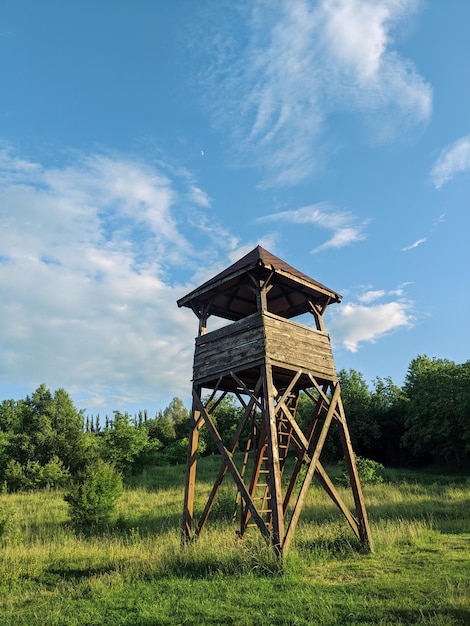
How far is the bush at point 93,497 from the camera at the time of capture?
17625 mm

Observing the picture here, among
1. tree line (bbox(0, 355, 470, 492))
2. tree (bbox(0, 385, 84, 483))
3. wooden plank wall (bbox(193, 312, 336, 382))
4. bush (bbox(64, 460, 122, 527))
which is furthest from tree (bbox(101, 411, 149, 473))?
wooden plank wall (bbox(193, 312, 336, 382))

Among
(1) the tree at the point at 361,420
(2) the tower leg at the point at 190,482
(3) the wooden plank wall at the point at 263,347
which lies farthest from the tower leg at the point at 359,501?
(1) the tree at the point at 361,420

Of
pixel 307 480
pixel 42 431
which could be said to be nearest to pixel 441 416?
pixel 307 480

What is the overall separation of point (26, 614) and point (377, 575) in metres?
6.02

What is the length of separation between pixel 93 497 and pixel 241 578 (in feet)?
38.9

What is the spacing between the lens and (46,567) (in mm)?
11258

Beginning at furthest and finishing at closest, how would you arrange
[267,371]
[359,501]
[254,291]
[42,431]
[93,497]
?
[42,431] → [93,497] → [254,291] → [359,501] → [267,371]

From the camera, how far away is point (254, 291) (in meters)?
11.5

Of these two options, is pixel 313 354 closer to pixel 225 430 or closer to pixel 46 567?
pixel 46 567

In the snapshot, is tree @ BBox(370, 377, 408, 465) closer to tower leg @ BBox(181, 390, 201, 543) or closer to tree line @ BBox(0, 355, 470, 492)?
tree line @ BBox(0, 355, 470, 492)

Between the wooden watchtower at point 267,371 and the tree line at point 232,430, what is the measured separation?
1812 cm

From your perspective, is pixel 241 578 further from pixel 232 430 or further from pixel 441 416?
pixel 232 430

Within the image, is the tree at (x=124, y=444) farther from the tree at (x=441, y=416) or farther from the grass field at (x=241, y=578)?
the tree at (x=441, y=416)

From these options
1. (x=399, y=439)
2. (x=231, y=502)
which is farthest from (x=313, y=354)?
(x=399, y=439)
